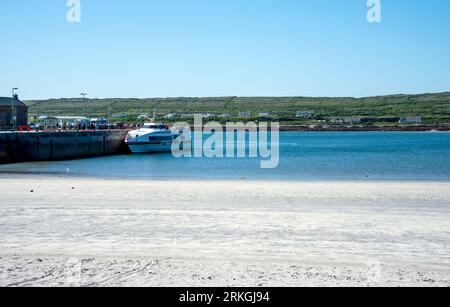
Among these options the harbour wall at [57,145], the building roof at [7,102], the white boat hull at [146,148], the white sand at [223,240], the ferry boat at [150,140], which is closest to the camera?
the white sand at [223,240]

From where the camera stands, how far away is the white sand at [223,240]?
944cm

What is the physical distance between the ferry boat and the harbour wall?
2824 mm

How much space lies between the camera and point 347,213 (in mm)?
17125

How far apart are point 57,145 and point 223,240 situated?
45.7 m

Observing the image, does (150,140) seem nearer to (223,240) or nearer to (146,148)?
(146,148)

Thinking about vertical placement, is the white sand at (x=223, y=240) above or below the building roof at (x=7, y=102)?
below

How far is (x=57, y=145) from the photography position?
5531cm

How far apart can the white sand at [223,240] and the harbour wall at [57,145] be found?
28.6m

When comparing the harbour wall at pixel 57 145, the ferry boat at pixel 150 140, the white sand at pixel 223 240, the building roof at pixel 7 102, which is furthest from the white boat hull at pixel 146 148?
the white sand at pixel 223 240

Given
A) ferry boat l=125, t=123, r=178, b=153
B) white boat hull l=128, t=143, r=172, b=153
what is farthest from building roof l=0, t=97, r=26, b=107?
white boat hull l=128, t=143, r=172, b=153

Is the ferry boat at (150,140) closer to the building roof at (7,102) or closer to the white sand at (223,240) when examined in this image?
the building roof at (7,102)

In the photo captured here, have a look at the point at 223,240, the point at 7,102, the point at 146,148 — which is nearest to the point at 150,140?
the point at 146,148

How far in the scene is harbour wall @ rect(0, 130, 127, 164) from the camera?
158 ft
